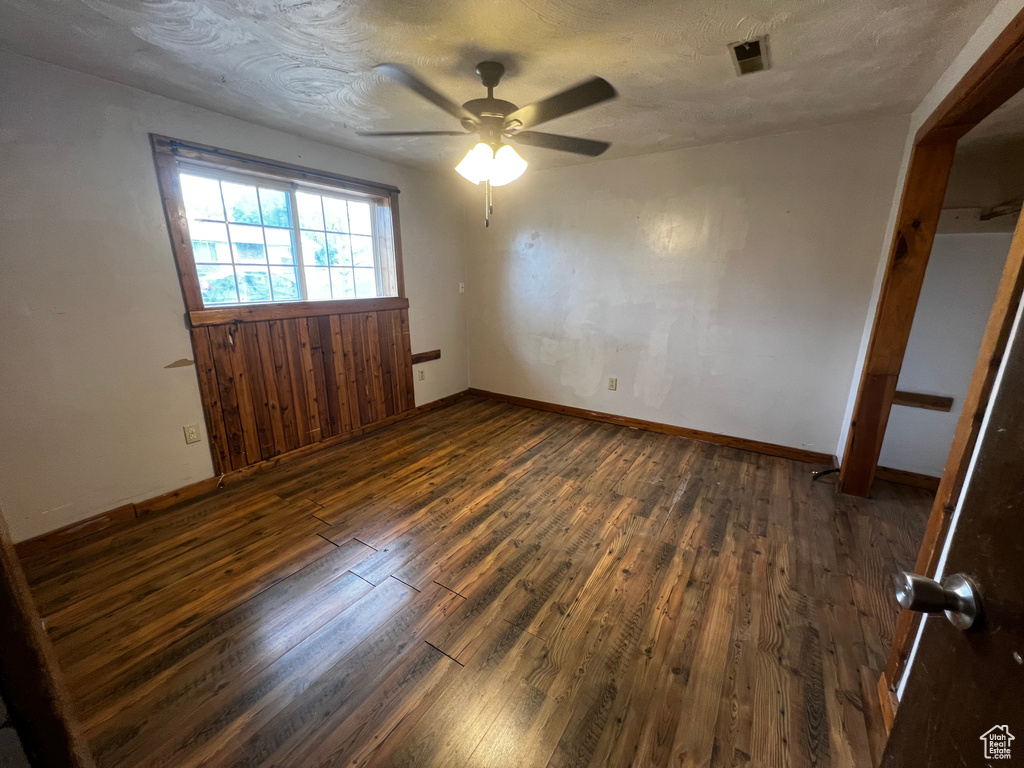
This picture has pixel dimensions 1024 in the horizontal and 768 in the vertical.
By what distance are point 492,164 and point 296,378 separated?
221 cm

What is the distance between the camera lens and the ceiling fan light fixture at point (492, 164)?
1.85 m

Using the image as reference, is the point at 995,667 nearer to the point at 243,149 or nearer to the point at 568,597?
the point at 568,597

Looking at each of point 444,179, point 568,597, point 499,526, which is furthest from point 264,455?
point 444,179

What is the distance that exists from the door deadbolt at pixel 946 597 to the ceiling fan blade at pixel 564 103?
1653 millimetres

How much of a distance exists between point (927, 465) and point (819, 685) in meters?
2.22

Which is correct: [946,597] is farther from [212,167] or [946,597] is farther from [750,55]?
[212,167]

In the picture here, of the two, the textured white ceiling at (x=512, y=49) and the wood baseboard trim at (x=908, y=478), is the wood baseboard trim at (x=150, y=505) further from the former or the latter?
the wood baseboard trim at (x=908, y=478)

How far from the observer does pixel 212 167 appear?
8.14ft

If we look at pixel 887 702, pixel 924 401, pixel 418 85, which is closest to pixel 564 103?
pixel 418 85

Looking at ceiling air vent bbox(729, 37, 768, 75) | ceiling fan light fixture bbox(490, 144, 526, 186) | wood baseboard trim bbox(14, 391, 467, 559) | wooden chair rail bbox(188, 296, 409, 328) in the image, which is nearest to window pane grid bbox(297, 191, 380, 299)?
wooden chair rail bbox(188, 296, 409, 328)

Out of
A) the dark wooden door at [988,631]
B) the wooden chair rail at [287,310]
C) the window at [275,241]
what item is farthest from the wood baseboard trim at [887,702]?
the window at [275,241]

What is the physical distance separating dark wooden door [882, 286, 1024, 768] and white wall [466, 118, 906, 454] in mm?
2835

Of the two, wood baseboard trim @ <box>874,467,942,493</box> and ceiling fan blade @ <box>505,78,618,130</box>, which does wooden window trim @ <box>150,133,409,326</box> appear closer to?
ceiling fan blade @ <box>505,78,618,130</box>

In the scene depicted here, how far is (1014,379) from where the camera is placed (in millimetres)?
520
